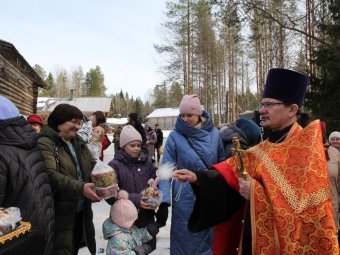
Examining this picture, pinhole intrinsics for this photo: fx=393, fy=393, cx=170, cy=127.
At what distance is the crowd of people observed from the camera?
2.08 metres

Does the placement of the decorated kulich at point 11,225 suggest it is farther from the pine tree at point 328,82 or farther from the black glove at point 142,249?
the pine tree at point 328,82

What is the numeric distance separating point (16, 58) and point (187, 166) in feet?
40.8

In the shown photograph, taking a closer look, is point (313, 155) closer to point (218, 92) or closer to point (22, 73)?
point (22, 73)

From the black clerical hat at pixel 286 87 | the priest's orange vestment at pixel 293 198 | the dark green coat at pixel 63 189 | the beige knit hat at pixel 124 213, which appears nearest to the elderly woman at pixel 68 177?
the dark green coat at pixel 63 189

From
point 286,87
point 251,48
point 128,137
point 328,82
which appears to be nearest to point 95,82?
point 251,48

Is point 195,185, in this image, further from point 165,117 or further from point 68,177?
point 165,117

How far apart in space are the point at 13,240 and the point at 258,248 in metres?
1.30

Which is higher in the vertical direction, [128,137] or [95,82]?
[95,82]

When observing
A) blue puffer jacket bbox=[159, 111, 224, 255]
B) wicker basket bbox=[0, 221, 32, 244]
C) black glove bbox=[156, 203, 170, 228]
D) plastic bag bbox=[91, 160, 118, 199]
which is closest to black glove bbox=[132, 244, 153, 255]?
black glove bbox=[156, 203, 170, 228]

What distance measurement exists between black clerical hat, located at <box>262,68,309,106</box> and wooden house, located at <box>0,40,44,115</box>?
393 inches

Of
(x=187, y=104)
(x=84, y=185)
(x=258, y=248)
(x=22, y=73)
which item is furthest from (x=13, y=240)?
(x=22, y=73)

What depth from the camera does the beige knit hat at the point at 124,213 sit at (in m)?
3.34

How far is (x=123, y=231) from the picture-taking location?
11.1 ft

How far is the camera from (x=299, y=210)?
202 cm
